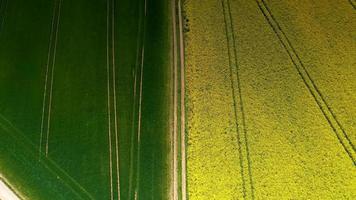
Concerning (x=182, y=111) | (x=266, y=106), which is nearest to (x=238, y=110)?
(x=266, y=106)

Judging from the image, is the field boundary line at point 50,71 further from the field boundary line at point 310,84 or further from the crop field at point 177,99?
the field boundary line at point 310,84

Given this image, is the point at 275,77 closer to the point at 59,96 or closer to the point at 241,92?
the point at 241,92

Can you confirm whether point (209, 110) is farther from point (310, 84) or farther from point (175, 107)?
point (310, 84)

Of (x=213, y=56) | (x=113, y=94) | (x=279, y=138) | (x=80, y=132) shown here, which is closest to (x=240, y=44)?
(x=213, y=56)

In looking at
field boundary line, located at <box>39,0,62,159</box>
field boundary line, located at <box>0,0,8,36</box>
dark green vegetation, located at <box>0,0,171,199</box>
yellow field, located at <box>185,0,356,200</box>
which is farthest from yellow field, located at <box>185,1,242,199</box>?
field boundary line, located at <box>0,0,8,36</box>

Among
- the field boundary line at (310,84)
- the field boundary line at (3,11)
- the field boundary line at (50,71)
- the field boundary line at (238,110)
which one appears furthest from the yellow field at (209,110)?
the field boundary line at (3,11)

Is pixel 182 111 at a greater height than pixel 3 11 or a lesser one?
lesser
